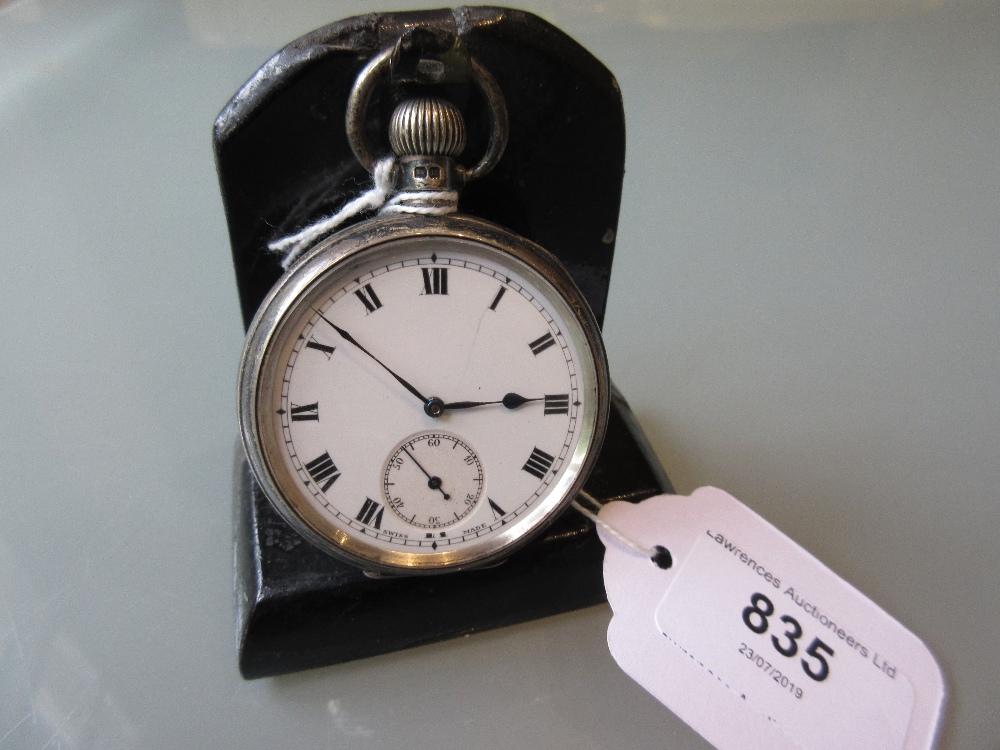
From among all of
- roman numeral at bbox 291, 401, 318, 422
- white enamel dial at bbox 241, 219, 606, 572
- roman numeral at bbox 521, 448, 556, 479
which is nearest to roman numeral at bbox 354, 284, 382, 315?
white enamel dial at bbox 241, 219, 606, 572

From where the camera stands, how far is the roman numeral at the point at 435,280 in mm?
919

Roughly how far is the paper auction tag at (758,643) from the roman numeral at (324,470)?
1.11 feet

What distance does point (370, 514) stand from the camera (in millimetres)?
974

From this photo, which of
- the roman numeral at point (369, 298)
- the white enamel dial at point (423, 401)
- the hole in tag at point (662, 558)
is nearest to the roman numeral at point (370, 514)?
the white enamel dial at point (423, 401)

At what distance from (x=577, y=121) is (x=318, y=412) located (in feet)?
1.54

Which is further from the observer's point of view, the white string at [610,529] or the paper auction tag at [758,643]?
the white string at [610,529]

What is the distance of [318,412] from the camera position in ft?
3.09

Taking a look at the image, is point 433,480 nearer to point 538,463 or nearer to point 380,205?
point 538,463

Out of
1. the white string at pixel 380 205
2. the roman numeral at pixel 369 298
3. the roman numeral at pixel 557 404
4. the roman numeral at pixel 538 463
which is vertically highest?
the white string at pixel 380 205

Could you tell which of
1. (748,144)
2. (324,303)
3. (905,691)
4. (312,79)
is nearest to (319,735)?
(324,303)

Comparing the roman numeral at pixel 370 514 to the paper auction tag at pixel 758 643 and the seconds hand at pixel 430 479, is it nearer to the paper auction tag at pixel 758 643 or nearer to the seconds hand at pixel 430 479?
the seconds hand at pixel 430 479

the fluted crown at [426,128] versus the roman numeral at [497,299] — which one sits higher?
the fluted crown at [426,128]

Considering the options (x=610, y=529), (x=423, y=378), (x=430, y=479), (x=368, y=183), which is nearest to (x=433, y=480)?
(x=430, y=479)

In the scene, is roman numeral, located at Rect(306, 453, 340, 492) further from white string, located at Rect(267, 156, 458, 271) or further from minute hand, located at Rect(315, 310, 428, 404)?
white string, located at Rect(267, 156, 458, 271)
